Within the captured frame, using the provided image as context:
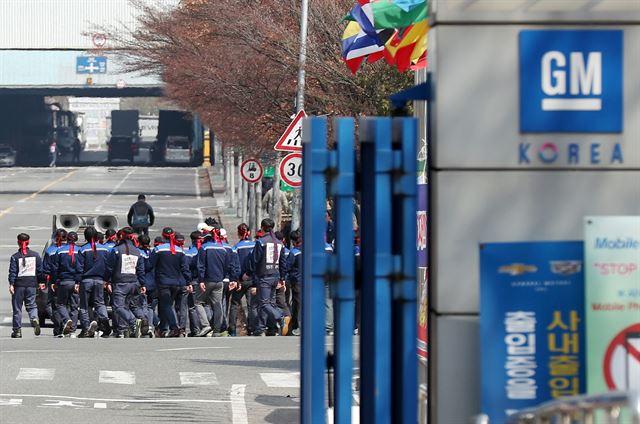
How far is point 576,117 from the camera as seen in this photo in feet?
22.9

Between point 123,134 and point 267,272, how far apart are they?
269 ft

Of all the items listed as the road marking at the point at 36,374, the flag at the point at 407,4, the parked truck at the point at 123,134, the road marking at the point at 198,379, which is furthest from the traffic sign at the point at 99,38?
the parked truck at the point at 123,134

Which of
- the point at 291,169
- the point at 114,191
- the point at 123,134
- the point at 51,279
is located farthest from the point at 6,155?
the point at 51,279

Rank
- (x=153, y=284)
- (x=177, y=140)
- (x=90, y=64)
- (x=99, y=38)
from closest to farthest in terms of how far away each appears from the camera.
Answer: (x=153, y=284) → (x=99, y=38) → (x=90, y=64) → (x=177, y=140)

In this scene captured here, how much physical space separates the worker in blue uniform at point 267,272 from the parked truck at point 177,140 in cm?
7089

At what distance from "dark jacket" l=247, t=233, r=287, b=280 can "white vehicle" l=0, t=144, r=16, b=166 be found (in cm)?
7751

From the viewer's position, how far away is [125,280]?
944 inches

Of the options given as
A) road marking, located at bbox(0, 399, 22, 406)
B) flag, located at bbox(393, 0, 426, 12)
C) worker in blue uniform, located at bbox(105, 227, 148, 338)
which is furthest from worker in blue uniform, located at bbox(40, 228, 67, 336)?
flag, located at bbox(393, 0, 426, 12)

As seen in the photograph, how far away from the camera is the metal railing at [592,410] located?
4.85m

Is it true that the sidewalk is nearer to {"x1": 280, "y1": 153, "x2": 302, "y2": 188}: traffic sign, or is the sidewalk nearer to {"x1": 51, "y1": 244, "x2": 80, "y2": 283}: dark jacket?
{"x1": 280, "y1": 153, "x2": 302, "y2": 188}: traffic sign

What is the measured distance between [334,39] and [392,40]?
13.5 meters

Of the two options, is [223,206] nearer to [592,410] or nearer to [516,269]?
[516,269]

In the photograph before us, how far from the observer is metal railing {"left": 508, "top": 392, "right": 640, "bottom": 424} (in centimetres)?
485

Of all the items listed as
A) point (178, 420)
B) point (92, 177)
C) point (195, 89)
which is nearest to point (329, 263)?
point (178, 420)
